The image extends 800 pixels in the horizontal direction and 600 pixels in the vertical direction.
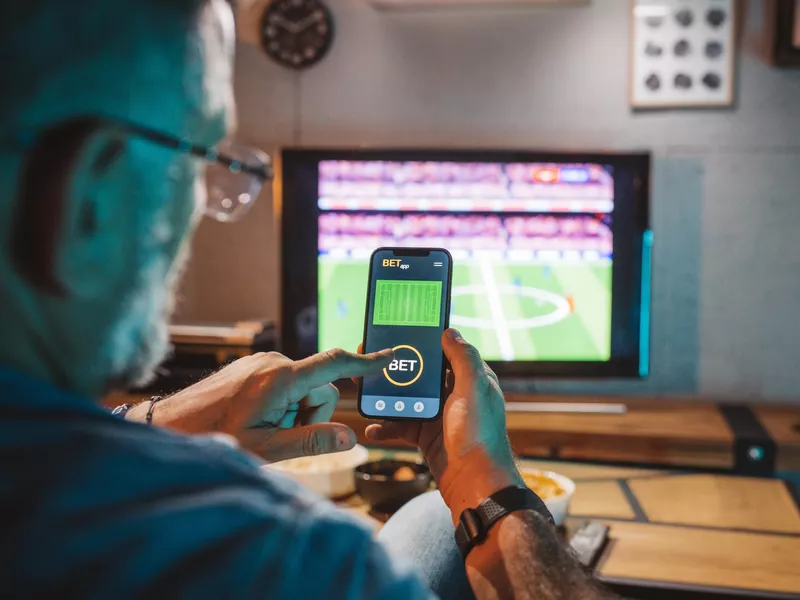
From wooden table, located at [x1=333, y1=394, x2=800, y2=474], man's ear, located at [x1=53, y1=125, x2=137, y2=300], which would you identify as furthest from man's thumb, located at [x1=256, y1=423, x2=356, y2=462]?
wooden table, located at [x1=333, y1=394, x2=800, y2=474]

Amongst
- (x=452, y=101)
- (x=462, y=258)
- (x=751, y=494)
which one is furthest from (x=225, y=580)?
(x=452, y=101)

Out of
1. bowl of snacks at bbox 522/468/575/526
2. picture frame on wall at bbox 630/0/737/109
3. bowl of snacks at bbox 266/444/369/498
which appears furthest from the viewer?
picture frame on wall at bbox 630/0/737/109

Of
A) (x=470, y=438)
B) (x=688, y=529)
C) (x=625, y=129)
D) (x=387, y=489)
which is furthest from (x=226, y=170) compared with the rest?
(x=625, y=129)

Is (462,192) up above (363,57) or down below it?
below

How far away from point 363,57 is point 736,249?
1.66 m

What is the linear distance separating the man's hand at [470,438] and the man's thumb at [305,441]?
15 centimetres

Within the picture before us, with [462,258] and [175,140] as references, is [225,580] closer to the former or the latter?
[175,140]

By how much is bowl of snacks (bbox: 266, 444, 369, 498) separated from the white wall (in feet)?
5.42

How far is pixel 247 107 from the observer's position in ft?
10.3

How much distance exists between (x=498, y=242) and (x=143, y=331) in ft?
7.31

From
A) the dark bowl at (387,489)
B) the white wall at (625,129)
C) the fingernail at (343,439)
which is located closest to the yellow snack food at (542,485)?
the dark bowl at (387,489)

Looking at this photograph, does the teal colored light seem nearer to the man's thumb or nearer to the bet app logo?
the bet app logo

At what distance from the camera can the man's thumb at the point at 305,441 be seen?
3.55ft

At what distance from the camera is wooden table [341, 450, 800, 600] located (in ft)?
3.84
